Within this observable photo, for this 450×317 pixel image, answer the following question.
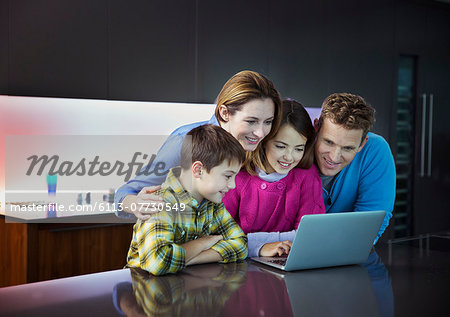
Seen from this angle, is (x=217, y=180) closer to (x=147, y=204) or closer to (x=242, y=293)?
(x=147, y=204)

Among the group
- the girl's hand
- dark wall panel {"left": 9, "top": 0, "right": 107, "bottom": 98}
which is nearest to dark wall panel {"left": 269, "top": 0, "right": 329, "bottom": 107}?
dark wall panel {"left": 9, "top": 0, "right": 107, "bottom": 98}

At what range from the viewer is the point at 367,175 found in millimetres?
2229

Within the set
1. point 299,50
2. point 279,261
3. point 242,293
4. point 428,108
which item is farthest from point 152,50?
point 428,108

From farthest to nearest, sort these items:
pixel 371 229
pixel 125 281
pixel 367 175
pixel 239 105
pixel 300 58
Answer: pixel 300 58 → pixel 367 175 → pixel 239 105 → pixel 371 229 → pixel 125 281

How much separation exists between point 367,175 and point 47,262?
71.9 inches

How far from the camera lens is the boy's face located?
1.55 m

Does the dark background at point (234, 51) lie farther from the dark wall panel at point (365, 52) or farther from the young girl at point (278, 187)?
the young girl at point (278, 187)

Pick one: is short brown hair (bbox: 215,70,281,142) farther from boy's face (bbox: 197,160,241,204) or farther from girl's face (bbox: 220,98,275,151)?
boy's face (bbox: 197,160,241,204)

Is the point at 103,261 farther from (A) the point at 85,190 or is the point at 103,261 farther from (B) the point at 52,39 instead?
(B) the point at 52,39

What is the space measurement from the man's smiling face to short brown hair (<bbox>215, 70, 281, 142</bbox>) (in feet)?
0.77

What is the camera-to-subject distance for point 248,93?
1.85 metres

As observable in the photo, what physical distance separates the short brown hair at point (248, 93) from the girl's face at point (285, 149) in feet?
0.11

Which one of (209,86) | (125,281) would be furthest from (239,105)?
(209,86)

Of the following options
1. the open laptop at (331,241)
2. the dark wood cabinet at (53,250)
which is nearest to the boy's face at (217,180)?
the open laptop at (331,241)
